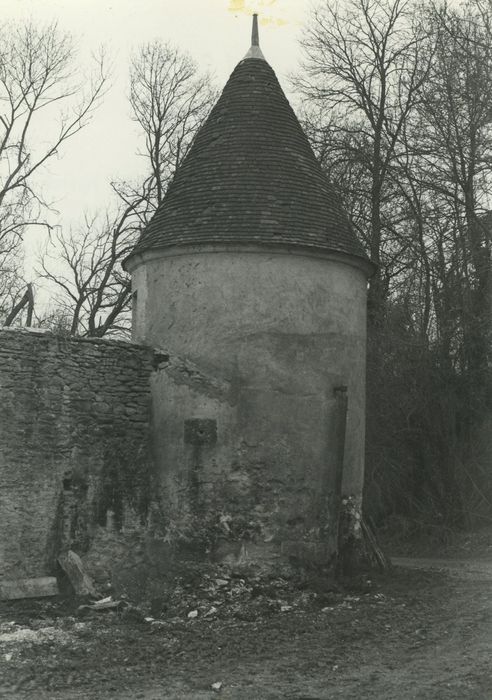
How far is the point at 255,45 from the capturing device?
574 inches

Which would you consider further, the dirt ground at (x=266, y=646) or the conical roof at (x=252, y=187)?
the conical roof at (x=252, y=187)

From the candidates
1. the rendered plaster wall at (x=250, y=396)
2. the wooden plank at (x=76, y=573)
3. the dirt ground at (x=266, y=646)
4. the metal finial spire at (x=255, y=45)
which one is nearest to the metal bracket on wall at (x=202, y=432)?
the rendered plaster wall at (x=250, y=396)

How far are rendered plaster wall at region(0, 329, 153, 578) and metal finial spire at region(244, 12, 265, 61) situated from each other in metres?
5.26

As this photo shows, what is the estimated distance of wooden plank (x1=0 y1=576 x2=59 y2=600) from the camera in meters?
10.8

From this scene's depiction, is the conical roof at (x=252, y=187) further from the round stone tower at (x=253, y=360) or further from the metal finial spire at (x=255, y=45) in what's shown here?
the metal finial spire at (x=255, y=45)

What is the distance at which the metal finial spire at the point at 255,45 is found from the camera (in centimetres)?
1449

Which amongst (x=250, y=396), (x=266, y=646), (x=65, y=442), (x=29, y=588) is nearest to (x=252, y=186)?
(x=250, y=396)

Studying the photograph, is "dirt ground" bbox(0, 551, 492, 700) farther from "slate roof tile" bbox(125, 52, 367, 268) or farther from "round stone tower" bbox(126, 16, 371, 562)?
"slate roof tile" bbox(125, 52, 367, 268)

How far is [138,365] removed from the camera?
1238 centimetres

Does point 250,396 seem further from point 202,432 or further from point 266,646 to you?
point 266,646

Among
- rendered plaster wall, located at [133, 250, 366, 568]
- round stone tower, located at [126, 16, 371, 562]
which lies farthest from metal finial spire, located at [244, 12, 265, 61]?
rendered plaster wall, located at [133, 250, 366, 568]

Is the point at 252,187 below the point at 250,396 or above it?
above

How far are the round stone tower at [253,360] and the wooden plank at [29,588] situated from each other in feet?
5.54

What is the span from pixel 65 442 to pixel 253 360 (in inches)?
103
